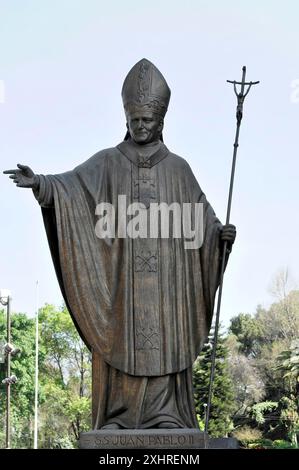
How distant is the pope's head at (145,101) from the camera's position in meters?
15.1

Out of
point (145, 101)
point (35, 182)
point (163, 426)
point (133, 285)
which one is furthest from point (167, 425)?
point (145, 101)

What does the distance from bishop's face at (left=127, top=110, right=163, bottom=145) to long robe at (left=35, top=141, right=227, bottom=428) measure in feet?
0.56

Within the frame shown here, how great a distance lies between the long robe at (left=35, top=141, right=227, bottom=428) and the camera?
570 inches

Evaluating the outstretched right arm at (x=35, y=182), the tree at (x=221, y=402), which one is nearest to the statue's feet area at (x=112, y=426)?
the outstretched right arm at (x=35, y=182)

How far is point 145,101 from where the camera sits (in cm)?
1512

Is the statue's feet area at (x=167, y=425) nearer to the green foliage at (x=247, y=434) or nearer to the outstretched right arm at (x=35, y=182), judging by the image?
the outstretched right arm at (x=35, y=182)

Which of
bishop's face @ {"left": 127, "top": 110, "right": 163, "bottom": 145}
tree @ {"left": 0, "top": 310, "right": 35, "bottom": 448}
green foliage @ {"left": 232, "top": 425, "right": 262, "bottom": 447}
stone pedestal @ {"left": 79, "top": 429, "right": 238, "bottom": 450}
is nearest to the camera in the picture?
stone pedestal @ {"left": 79, "top": 429, "right": 238, "bottom": 450}

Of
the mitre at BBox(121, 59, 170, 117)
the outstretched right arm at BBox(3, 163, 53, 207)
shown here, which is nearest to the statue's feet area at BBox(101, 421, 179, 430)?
the outstretched right arm at BBox(3, 163, 53, 207)

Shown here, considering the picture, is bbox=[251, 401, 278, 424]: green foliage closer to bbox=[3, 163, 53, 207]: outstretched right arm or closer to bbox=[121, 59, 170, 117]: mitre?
bbox=[121, 59, 170, 117]: mitre

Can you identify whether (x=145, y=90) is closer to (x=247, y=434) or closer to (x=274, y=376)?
(x=247, y=434)

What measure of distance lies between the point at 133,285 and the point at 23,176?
1.74m
